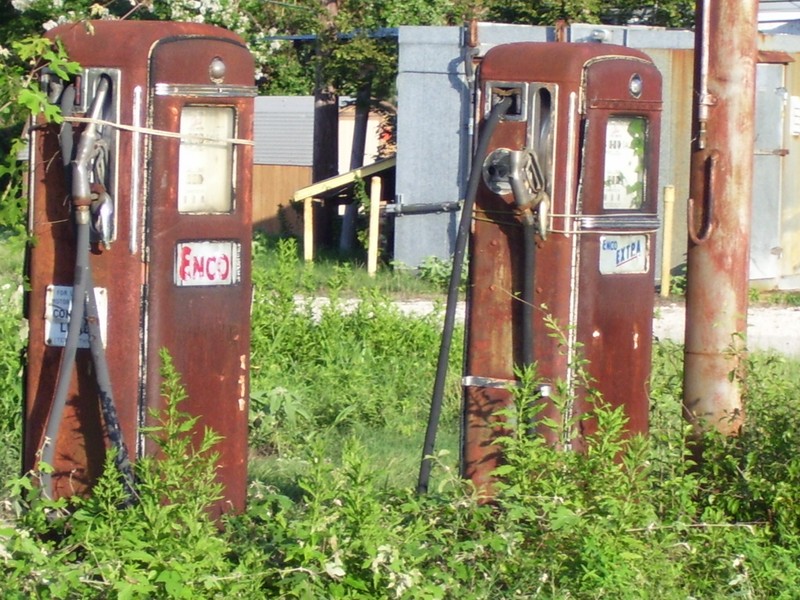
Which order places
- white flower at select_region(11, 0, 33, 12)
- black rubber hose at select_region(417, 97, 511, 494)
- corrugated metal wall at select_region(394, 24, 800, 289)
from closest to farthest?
black rubber hose at select_region(417, 97, 511, 494), corrugated metal wall at select_region(394, 24, 800, 289), white flower at select_region(11, 0, 33, 12)

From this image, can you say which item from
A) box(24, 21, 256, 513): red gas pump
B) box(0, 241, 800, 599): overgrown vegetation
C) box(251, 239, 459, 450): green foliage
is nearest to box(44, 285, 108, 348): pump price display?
box(24, 21, 256, 513): red gas pump

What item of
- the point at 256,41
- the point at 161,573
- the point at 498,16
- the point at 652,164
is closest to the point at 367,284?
the point at 498,16

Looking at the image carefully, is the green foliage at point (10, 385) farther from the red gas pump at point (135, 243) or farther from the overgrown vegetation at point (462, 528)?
the overgrown vegetation at point (462, 528)

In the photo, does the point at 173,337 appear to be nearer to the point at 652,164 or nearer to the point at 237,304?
the point at 237,304

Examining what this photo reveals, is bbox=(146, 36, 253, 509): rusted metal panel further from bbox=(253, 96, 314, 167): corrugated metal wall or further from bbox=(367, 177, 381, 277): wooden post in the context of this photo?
bbox=(253, 96, 314, 167): corrugated metal wall

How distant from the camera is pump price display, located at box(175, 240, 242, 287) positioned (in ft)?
15.6

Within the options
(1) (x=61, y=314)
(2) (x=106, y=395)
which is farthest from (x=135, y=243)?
(2) (x=106, y=395)

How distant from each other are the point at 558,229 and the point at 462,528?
3.94 ft

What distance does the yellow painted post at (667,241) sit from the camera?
13.9 m

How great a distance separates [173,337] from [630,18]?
49.7 ft

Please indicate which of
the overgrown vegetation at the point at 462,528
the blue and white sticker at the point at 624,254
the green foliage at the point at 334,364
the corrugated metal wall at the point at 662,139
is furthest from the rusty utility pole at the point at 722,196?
the corrugated metal wall at the point at 662,139

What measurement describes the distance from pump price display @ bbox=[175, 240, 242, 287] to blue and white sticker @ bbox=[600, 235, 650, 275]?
140cm

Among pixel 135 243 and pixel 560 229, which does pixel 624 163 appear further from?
pixel 135 243

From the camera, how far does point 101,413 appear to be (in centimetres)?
473
